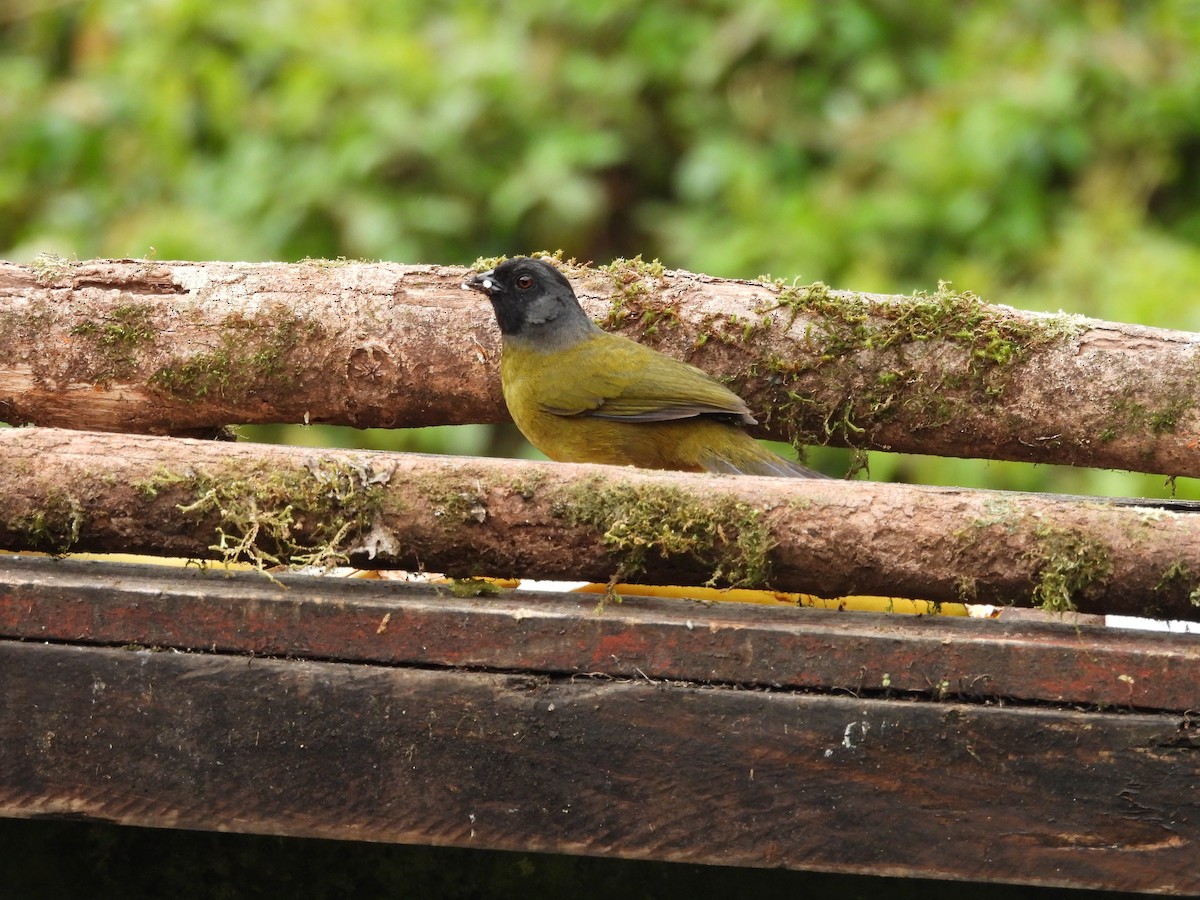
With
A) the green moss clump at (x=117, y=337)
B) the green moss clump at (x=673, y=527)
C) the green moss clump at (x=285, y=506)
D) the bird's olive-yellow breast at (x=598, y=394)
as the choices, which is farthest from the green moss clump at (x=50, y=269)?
the green moss clump at (x=673, y=527)

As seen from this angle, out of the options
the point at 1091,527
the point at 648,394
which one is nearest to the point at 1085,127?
the point at 648,394

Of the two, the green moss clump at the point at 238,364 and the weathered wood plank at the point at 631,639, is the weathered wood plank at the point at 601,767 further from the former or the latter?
the green moss clump at the point at 238,364

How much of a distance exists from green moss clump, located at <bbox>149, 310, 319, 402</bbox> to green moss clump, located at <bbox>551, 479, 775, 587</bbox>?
144cm

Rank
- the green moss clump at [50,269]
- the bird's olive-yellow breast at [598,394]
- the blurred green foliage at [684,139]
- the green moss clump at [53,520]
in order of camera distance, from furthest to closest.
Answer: the blurred green foliage at [684,139] < the bird's olive-yellow breast at [598,394] < the green moss clump at [50,269] < the green moss clump at [53,520]

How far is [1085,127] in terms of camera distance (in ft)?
21.1

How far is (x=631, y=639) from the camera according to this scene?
2010 mm

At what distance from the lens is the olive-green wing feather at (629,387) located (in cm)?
354

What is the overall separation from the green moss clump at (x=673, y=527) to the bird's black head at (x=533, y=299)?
57.5 inches

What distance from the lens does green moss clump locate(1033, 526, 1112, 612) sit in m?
2.14

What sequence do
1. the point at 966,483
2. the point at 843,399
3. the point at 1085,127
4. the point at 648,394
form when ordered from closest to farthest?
the point at 843,399 → the point at 648,394 → the point at 966,483 → the point at 1085,127

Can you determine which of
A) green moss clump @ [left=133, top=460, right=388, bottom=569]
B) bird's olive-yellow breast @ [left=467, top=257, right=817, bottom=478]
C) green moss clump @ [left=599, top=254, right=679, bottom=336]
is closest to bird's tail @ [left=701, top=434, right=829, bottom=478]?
bird's olive-yellow breast @ [left=467, top=257, right=817, bottom=478]

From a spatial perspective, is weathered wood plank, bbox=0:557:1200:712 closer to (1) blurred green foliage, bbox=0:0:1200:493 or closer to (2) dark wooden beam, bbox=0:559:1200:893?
(2) dark wooden beam, bbox=0:559:1200:893

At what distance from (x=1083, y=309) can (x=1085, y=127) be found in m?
0.99

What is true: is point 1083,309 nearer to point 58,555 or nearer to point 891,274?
point 891,274
